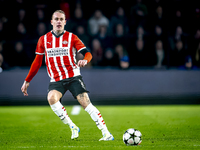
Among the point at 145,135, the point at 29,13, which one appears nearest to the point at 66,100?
the point at 29,13

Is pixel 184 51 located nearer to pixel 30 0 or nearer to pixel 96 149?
pixel 30 0

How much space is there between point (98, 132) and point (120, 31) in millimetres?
5075

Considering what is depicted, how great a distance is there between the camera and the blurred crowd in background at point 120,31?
10602 mm

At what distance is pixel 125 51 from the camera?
10562 mm

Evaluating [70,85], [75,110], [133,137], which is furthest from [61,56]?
[75,110]

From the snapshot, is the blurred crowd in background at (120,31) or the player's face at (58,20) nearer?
the player's face at (58,20)

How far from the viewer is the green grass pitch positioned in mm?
4812

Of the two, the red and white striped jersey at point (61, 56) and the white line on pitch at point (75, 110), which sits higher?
the red and white striped jersey at point (61, 56)

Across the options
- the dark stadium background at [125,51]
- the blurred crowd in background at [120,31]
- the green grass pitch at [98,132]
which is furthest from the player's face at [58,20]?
the dark stadium background at [125,51]

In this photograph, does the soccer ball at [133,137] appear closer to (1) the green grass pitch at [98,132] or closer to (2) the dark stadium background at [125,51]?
(1) the green grass pitch at [98,132]

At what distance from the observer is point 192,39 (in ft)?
35.3

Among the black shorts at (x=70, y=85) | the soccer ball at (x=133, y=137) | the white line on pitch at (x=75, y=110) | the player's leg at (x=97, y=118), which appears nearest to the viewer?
the soccer ball at (x=133, y=137)

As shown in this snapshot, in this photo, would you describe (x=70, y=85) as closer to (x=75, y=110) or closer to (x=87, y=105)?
(x=87, y=105)

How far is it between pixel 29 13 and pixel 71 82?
250 inches
